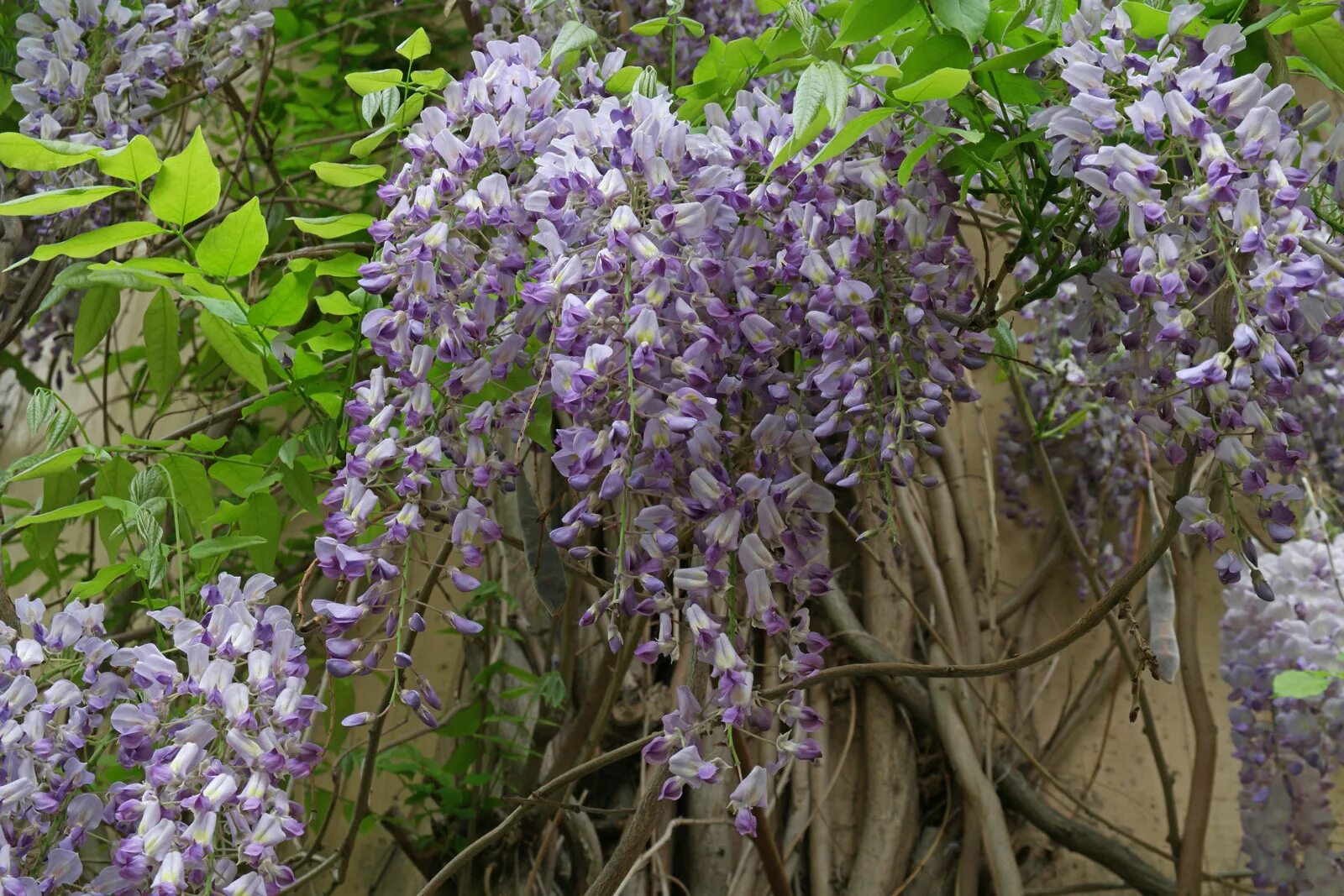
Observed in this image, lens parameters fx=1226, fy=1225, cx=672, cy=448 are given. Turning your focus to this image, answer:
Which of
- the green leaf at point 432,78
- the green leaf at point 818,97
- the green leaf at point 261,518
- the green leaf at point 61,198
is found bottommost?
the green leaf at point 261,518

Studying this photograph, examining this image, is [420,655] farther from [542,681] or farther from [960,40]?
[960,40]

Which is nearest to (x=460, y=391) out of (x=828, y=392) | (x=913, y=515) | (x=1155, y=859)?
(x=828, y=392)

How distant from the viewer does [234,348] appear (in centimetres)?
89

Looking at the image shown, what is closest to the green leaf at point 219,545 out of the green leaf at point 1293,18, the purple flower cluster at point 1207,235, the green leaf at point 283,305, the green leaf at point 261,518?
the green leaf at point 261,518

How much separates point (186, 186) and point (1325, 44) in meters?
0.73

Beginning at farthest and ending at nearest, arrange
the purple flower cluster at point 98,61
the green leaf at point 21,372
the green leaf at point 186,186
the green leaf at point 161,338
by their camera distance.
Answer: the green leaf at point 21,372, the purple flower cluster at point 98,61, the green leaf at point 161,338, the green leaf at point 186,186

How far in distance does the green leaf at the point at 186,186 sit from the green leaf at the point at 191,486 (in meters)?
0.21

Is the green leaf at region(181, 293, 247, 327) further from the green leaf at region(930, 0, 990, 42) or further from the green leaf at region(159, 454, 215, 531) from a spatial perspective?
the green leaf at region(930, 0, 990, 42)

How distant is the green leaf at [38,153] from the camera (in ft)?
2.64

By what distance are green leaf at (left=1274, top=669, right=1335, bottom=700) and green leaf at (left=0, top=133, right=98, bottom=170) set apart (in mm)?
974

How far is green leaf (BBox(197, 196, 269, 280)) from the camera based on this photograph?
2.87ft

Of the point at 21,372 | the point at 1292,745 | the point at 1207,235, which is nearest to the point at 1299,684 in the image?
the point at 1292,745

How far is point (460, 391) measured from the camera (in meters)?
0.77

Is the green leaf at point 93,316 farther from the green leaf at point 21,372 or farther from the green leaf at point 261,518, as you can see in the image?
the green leaf at point 21,372
